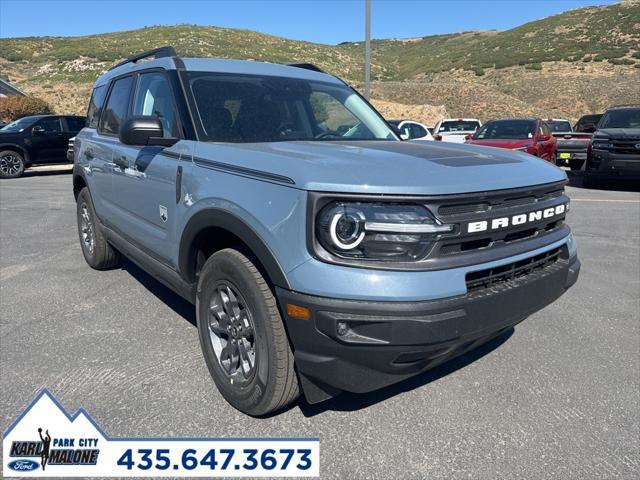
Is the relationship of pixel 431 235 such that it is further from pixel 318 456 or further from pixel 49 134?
pixel 49 134

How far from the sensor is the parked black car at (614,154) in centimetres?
1059

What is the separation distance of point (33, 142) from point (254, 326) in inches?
576

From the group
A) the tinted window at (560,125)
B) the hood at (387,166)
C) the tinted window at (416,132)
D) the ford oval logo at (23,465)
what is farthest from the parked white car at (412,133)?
the tinted window at (560,125)

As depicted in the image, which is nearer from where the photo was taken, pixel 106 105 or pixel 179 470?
pixel 179 470

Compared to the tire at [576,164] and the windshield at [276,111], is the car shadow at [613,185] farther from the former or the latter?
the windshield at [276,111]

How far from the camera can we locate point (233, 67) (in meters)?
3.60

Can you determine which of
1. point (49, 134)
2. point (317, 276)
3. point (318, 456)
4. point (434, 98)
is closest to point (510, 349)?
point (318, 456)

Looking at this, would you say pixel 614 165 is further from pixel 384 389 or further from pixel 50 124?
pixel 50 124

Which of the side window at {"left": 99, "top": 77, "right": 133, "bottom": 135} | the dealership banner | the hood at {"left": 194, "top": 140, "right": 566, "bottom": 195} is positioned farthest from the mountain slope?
the dealership banner

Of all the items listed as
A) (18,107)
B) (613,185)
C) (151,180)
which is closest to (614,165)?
(613,185)

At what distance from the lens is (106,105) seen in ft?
15.5

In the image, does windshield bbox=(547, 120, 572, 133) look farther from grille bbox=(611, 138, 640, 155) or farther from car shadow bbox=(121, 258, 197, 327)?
car shadow bbox=(121, 258, 197, 327)

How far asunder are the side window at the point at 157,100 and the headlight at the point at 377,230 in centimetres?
152

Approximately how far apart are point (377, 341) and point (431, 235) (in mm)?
485
